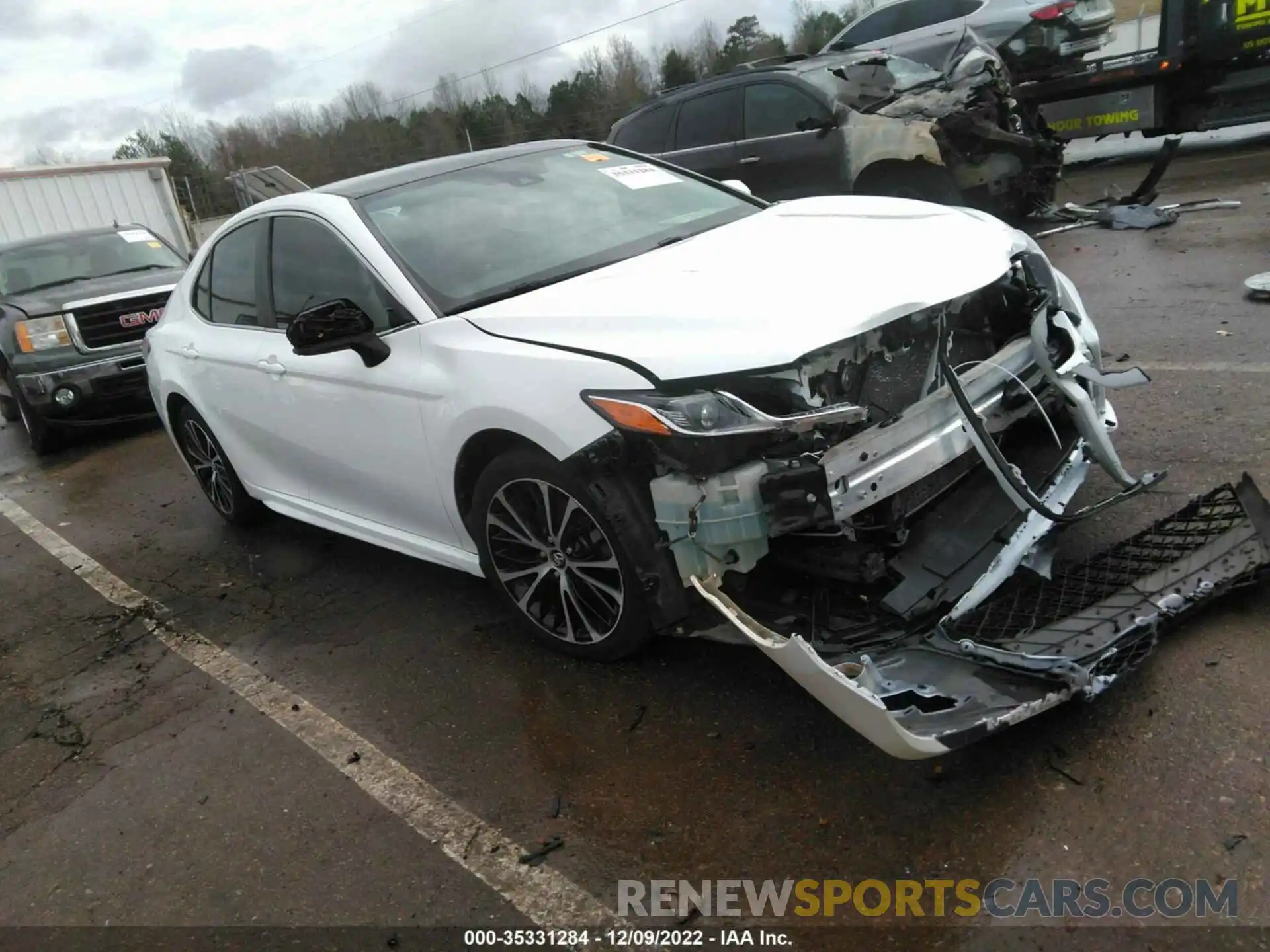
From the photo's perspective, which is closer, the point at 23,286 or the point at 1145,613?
the point at 1145,613

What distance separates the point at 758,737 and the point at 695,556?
2.04ft

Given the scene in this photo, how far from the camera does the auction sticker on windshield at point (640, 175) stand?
4.29 meters

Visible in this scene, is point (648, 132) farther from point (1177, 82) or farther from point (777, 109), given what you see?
point (1177, 82)

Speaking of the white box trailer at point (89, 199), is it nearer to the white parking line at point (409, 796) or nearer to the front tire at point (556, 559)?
the white parking line at point (409, 796)

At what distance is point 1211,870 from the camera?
2.17 metres

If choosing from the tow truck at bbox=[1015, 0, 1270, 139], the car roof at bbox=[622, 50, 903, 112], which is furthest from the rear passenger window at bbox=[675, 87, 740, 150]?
the tow truck at bbox=[1015, 0, 1270, 139]

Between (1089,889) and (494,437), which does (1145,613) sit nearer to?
(1089,889)

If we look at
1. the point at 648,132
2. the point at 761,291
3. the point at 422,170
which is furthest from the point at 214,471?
the point at 648,132

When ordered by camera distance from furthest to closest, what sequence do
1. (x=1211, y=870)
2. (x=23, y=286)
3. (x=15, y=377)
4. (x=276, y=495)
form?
(x=23, y=286), (x=15, y=377), (x=276, y=495), (x=1211, y=870)

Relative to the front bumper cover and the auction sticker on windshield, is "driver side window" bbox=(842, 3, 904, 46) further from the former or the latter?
the front bumper cover

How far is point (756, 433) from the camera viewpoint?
8.48ft

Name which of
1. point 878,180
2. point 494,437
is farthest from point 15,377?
point 878,180

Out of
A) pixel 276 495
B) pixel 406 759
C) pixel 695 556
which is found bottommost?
pixel 406 759

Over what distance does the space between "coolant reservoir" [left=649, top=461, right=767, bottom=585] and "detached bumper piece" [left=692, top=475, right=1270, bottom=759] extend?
8 centimetres
